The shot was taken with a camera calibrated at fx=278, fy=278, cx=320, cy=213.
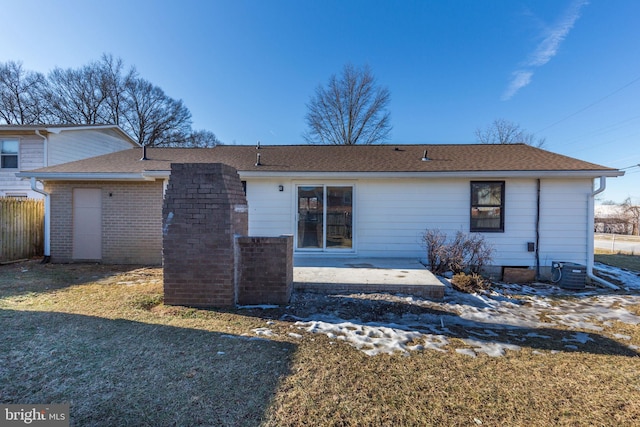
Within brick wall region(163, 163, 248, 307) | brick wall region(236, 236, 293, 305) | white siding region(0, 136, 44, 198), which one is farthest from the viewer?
white siding region(0, 136, 44, 198)

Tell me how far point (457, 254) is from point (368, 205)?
246 centimetres

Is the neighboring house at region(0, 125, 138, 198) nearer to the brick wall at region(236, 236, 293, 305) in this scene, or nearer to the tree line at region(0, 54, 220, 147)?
the tree line at region(0, 54, 220, 147)

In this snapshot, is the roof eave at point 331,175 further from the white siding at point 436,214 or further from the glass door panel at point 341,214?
the glass door panel at point 341,214

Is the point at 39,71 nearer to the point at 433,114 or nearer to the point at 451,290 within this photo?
the point at 433,114

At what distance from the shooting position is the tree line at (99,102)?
20531 mm

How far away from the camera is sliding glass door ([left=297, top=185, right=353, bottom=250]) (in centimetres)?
760

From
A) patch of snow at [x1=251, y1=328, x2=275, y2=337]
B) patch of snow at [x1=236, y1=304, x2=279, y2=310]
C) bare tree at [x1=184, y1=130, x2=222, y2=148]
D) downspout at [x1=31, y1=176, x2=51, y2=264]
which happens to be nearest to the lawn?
patch of snow at [x1=251, y1=328, x2=275, y2=337]

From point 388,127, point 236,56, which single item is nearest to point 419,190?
point 236,56

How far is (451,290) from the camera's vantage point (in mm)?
5422

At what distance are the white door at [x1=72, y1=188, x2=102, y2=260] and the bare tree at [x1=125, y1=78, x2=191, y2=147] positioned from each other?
19749 millimetres

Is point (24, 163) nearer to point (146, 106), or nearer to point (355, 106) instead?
point (146, 106)

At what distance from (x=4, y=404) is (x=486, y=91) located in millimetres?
17948

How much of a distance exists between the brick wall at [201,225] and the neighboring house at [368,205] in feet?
10.5

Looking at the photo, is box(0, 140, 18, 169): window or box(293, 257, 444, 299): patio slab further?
box(0, 140, 18, 169): window
